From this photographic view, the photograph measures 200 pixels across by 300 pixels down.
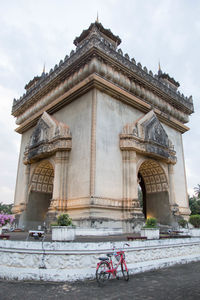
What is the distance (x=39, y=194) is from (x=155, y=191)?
10264 mm

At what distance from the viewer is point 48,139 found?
1877 cm

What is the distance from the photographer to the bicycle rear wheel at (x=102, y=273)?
253 inches

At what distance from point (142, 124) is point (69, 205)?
832cm

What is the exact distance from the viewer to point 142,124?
62.3 ft

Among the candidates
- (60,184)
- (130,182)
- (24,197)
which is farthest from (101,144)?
(24,197)

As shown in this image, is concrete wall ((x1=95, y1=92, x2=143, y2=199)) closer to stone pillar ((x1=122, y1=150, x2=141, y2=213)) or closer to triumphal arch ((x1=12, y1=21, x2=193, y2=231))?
triumphal arch ((x1=12, y1=21, x2=193, y2=231))

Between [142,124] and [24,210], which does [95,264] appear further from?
[24,210]

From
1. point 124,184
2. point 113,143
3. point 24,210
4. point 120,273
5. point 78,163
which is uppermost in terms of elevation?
point 113,143

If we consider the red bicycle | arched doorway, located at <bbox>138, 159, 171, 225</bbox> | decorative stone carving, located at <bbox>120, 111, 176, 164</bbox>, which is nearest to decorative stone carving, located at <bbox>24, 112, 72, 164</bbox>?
decorative stone carving, located at <bbox>120, 111, 176, 164</bbox>

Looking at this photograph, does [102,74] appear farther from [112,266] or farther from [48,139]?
[112,266]

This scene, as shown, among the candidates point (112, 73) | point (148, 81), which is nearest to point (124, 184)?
point (112, 73)

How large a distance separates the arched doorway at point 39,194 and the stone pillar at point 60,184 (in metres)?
3.23

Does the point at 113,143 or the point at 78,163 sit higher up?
the point at 113,143

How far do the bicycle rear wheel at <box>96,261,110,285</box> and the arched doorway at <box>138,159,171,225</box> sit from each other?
43.7ft
